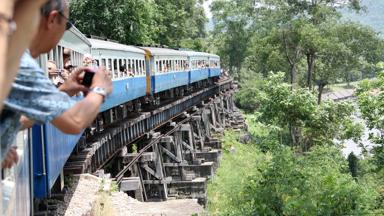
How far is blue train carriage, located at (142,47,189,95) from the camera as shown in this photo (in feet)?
61.3

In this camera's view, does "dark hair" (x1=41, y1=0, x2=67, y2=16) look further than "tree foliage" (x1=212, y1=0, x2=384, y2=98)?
No

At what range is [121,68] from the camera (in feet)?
47.1

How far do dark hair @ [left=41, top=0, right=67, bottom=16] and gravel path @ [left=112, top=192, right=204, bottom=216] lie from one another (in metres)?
9.26

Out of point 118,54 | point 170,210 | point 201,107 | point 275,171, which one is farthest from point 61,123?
point 201,107

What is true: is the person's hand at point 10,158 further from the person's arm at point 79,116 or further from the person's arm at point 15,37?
the person's arm at point 15,37

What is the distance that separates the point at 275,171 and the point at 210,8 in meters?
46.7

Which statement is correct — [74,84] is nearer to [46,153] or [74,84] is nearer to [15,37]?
[15,37]

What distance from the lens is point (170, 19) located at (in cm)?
4525

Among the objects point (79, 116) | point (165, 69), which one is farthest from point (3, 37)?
point (165, 69)

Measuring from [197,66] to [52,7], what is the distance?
2879cm

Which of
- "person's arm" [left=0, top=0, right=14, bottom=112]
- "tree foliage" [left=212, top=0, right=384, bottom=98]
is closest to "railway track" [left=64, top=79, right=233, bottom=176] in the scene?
"person's arm" [left=0, top=0, right=14, bottom=112]

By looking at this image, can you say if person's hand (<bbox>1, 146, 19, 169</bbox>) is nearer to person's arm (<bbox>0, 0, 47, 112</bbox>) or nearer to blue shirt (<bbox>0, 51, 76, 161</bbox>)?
blue shirt (<bbox>0, 51, 76, 161</bbox>)

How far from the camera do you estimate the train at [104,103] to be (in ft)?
14.0

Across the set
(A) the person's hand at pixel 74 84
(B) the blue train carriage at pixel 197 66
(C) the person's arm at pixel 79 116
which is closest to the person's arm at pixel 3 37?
(C) the person's arm at pixel 79 116
